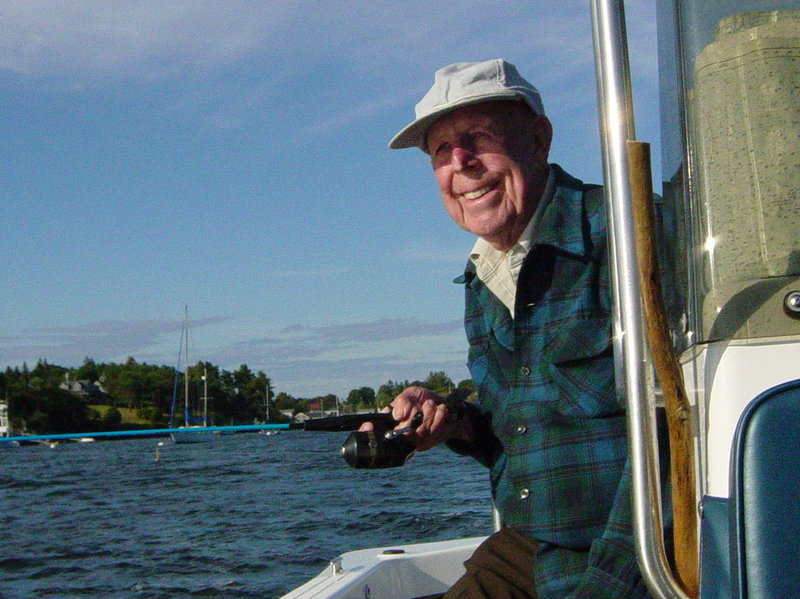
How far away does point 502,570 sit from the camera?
2.38m

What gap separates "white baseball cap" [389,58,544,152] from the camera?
2.18 m

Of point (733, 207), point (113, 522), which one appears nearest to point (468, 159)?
point (733, 207)

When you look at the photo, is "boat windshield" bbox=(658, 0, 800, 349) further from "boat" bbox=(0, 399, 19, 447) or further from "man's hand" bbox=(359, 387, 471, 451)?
"boat" bbox=(0, 399, 19, 447)

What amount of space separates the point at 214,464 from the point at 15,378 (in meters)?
67.3

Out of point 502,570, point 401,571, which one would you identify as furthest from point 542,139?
point 401,571

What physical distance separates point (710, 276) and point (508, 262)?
1058 millimetres

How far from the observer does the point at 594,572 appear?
5.68 feet

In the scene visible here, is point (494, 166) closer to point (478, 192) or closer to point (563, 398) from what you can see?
point (478, 192)

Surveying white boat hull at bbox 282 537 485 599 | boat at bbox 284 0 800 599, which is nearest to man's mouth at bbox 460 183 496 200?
boat at bbox 284 0 800 599

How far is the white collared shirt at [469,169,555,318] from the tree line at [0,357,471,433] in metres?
75.4

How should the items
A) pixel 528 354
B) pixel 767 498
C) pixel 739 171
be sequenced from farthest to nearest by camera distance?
1. pixel 528 354
2. pixel 739 171
3. pixel 767 498

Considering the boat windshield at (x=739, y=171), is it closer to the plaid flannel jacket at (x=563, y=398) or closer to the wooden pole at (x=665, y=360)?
the wooden pole at (x=665, y=360)

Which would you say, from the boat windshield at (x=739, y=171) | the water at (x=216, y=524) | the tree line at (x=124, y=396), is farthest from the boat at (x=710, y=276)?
the tree line at (x=124, y=396)

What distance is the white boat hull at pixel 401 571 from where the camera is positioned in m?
3.72
